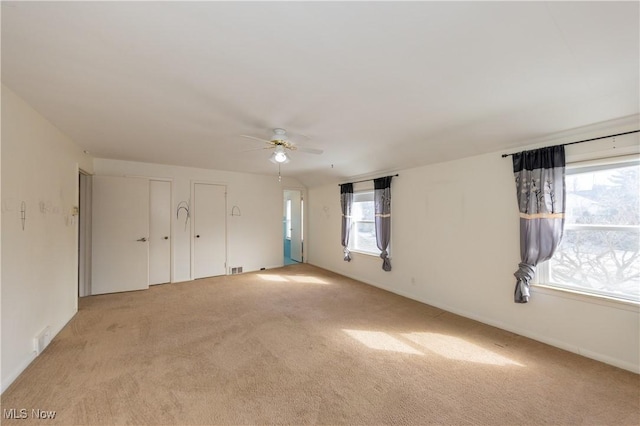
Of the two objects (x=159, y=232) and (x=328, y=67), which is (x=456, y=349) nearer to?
(x=328, y=67)


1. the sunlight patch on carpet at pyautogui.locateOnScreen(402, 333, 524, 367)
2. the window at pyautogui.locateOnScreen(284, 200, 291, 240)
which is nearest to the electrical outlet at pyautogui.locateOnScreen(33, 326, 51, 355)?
the sunlight patch on carpet at pyautogui.locateOnScreen(402, 333, 524, 367)

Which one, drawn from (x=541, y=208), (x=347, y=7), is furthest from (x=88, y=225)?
(x=541, y=208)

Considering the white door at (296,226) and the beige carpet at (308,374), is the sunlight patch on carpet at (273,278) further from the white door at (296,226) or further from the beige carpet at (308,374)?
the beige carpet at (308,374)

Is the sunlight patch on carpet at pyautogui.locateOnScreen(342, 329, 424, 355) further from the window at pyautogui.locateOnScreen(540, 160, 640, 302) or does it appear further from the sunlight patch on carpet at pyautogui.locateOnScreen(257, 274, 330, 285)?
the sunlight patch on carpet at pyautogui.locateOnScreen(257, 274, 330, 285)

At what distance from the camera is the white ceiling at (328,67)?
49.3 inches

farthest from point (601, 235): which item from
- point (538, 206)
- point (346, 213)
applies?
point (346, 213)

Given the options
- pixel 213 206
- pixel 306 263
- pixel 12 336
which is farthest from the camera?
pixel 306 263

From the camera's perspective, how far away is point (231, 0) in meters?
1.17

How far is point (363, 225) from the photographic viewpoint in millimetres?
5301

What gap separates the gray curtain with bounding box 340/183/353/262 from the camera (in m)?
5.32

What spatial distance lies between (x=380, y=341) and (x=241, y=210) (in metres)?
4.17

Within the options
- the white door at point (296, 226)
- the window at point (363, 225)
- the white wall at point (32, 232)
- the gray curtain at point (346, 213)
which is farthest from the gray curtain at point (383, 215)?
the white wall at point (32, 232)

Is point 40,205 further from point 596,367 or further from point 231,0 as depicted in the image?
point 596,367

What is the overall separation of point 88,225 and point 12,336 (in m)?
2.65
